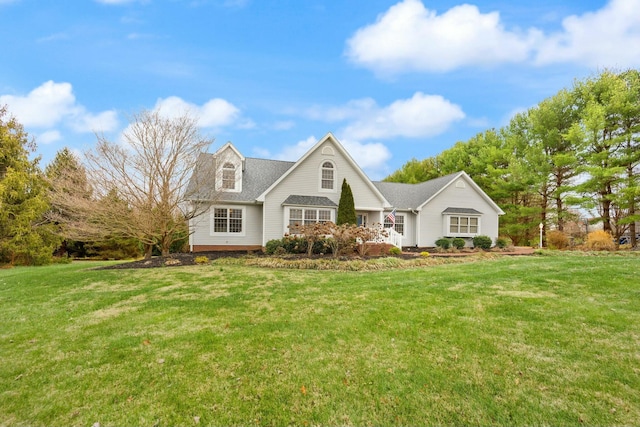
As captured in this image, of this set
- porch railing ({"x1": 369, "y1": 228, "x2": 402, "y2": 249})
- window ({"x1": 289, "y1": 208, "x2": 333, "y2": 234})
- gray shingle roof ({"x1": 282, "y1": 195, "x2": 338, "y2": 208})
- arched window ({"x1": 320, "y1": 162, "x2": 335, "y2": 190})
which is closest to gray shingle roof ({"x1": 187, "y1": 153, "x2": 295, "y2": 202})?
gray shingle roof ({"x1": 282, "y1": 195, "x2": 338, "y2": 208})

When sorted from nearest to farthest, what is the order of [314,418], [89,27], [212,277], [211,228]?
[314,418] → [212,277] → [89,27] → [211,228]

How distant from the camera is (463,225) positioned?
2178cm

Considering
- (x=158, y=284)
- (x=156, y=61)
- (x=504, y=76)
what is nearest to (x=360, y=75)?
(x=504, y=76)

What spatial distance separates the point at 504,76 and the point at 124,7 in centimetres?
1402

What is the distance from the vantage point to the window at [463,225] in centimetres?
2155

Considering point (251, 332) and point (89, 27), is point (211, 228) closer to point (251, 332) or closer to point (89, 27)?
point (89, 27)

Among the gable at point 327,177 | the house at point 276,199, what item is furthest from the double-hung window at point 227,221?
the gable at point 327,177

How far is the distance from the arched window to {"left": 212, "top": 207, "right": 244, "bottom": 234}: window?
506 cm

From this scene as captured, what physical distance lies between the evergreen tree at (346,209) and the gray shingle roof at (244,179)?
5.00 m

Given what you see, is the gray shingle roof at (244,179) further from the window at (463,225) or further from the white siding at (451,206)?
the window at (463,225)

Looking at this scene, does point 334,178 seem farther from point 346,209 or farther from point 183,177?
point 183,177

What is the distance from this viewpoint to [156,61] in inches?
491

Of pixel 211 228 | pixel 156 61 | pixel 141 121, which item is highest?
pixel 156 61

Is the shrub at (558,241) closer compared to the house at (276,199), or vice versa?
the house at (276,199)
